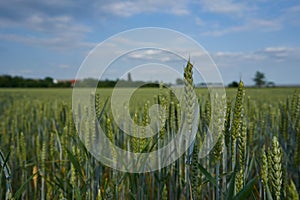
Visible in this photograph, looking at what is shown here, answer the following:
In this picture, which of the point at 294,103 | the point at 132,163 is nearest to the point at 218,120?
the point at 132,163

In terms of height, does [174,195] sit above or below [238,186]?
below

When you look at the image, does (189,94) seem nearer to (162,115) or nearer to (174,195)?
(162,115)

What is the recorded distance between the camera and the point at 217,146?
0.60 meters

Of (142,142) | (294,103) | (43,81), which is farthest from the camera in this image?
(43,81)

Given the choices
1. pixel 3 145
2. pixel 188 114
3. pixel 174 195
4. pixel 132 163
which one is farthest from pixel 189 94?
pixel 3 145

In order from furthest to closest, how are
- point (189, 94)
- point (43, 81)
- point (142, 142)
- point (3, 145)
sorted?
point (43, 81) → point (3, 145) → point (142, 142) → point (189, 94)

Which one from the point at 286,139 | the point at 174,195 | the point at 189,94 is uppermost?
the point at 189,94

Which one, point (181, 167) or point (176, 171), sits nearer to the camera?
point (176, 171)

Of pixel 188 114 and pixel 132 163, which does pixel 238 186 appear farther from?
pixel 132 163

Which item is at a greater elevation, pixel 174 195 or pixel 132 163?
pixel 132 163

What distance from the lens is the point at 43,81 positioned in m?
20.7

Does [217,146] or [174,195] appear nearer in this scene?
[217,146]

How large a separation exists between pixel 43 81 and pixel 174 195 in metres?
21.1

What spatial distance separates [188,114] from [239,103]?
0.10 meters
